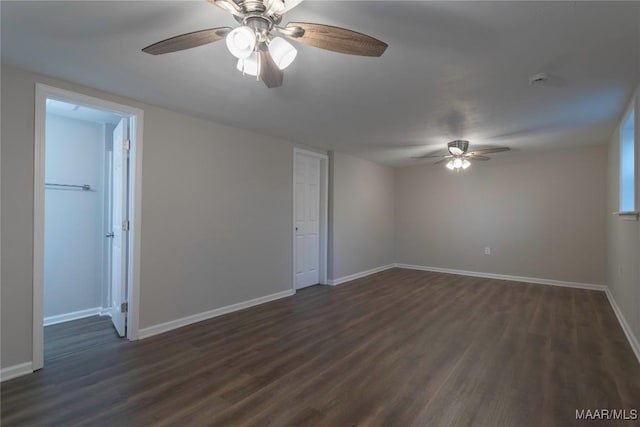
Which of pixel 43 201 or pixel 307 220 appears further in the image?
pixel 307 220

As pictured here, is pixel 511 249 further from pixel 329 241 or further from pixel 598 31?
pixel 598 31

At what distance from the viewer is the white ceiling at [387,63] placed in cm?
165

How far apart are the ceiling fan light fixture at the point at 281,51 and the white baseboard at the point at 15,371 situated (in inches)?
111

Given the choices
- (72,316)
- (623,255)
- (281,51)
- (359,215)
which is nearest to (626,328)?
(623,255)

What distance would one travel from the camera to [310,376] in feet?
7.60

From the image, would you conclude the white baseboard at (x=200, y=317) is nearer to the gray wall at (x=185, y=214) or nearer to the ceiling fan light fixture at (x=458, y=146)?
the gray wall at (x=185, y=214)

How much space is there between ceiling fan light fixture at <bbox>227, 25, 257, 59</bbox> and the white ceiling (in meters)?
0.37

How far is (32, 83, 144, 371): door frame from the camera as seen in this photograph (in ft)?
7.82

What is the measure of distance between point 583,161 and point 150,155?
607cm

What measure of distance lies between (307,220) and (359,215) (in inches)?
48.7

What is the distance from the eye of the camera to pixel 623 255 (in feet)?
10.9

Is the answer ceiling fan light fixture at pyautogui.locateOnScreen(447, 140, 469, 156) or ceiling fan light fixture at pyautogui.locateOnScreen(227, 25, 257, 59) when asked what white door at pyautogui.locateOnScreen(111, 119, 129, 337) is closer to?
ceiling fan light fixture at pyautogui.locateOnScreen(227, 25, 257, 59)

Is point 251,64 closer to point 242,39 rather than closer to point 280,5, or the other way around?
point 242,39

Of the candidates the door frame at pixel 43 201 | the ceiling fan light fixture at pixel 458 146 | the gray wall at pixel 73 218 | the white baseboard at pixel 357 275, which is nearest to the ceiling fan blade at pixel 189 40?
the door frame at pixel 43 201
